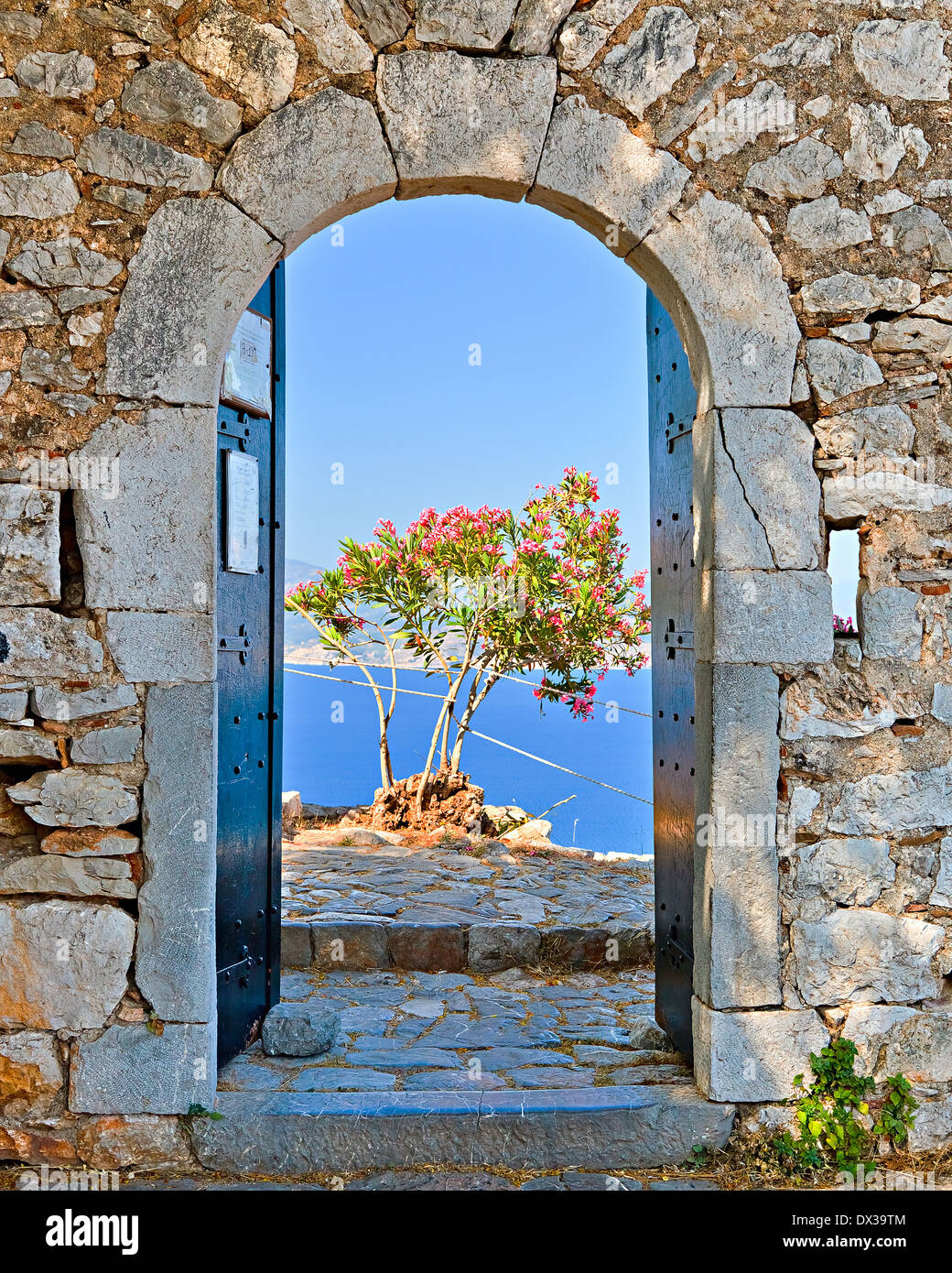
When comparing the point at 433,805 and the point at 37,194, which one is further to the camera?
the point at 433,805

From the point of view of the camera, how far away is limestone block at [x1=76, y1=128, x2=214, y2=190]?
2627 mm

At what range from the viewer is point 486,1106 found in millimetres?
2674

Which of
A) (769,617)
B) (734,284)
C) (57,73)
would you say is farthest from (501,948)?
(57,73)

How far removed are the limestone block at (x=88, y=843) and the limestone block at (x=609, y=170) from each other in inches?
88.9

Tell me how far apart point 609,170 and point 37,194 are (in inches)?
65.0

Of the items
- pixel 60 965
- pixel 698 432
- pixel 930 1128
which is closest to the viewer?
pixel 60 965

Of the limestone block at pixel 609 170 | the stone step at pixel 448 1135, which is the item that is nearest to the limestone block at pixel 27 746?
the stone step at pixel 448 1135

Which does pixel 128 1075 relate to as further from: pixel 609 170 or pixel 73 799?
pixel 609 170

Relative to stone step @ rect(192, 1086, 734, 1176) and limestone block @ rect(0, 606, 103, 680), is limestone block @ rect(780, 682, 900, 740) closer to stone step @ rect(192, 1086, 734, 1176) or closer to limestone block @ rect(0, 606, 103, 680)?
stone step @ rect(192, 1086, 734, 1176)

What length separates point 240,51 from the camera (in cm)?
265

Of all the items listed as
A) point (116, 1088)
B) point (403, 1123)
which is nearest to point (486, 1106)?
point (403, 1123)

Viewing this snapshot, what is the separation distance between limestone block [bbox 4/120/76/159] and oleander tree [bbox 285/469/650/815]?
4154 millimetres

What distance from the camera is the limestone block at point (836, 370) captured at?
275cm

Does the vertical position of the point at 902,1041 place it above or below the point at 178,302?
below
